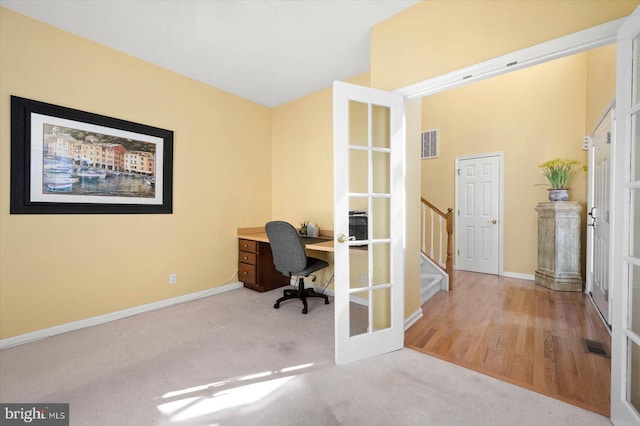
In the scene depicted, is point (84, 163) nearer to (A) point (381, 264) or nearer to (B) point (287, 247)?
(B) point (287, 247)

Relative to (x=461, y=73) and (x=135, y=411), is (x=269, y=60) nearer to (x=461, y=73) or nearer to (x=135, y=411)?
(x=461, y=73)

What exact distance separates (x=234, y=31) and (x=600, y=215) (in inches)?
176

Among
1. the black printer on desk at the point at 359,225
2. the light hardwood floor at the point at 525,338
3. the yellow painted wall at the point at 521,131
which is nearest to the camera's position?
the light hardwood floor at the point at 525,338

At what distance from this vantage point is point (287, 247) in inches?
116

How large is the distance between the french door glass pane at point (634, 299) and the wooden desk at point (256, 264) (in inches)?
103

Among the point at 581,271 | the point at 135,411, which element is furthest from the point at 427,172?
the point at 135,411

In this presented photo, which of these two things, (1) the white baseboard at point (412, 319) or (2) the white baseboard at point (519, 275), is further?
(2) the white baseboard at point (519, 275)

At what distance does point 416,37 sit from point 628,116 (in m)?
1.46

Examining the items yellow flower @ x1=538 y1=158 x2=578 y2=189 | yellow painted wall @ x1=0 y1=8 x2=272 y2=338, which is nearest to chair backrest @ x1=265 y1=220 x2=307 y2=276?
yellow painted wall @ x1=0 y1=8 x2=272 y2=338

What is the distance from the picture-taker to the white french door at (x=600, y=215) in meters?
2.67

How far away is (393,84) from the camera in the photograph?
225 centimetres

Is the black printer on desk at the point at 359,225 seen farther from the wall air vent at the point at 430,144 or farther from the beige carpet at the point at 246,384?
the wall air vent at the point at 430,144

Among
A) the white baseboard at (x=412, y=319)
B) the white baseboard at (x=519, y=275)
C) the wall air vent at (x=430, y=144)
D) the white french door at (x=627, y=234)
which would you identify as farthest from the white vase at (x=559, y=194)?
the white french door at (x=627, y=234)

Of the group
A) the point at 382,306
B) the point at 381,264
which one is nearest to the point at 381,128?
the point at 381,264
